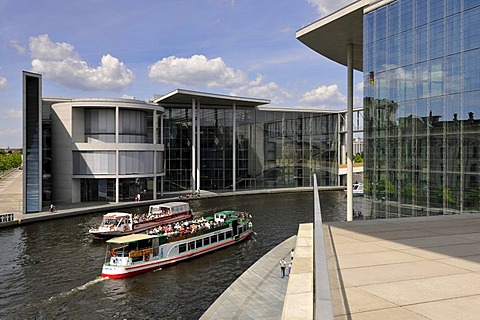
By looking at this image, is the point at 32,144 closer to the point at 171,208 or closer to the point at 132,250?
the point at 171,208

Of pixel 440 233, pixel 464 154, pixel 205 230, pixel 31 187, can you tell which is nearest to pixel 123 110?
pixel 31 187

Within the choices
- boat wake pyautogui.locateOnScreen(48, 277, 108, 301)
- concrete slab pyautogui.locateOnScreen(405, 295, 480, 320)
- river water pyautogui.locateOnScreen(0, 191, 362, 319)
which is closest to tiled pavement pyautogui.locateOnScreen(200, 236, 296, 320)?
river water pyautogui.locateOnScreen(0, 191, 362, 319)

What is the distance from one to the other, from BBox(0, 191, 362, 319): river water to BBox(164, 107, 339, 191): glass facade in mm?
33652

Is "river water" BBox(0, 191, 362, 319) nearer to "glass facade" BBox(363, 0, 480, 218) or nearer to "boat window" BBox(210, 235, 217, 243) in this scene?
"boat window" BBox(210, 235, 217, 243)

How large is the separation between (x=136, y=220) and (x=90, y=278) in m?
14.0

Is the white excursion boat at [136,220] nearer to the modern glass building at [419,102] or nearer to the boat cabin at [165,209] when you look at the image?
the boat cabin at [165,209]

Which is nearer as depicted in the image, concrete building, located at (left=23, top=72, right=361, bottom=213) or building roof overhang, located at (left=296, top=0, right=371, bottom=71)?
building roof overhang, located at (left=296, top=0, right=371, bottom=71)

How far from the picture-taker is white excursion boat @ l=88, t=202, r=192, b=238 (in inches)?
1405

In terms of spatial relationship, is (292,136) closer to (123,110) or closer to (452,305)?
(123,110)

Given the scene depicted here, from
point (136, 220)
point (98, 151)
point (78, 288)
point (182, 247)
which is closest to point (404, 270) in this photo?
point (78, 288)

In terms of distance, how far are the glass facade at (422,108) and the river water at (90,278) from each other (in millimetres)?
11152

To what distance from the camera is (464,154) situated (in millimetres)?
24531

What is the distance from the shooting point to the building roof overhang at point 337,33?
32.8 meters

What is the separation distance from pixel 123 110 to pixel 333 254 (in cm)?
5148
